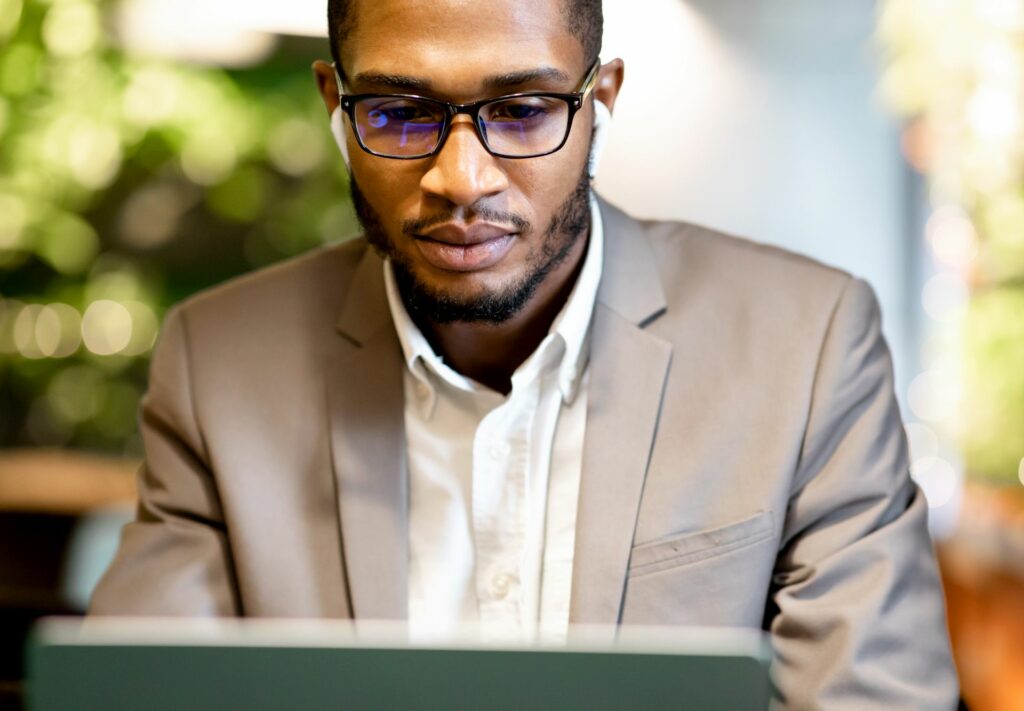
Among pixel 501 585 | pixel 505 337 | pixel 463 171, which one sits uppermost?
pixel 463 171

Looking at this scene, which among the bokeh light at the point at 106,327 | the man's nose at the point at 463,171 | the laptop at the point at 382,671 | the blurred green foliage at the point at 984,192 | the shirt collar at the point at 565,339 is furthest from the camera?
the bokeh light at the point at 106,327

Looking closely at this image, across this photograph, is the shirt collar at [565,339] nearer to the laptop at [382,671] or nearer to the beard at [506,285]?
Answer: the beard at [506,285]

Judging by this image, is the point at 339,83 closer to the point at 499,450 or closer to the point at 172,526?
the point at 499,450

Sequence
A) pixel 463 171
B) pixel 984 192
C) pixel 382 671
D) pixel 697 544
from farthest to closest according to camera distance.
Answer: pixel 984 192 → pixel 697 544 → pixel 463 171 → pixel 382 671

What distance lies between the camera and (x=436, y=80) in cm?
142

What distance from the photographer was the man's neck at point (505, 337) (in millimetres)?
Result: 1680

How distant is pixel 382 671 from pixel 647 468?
0.78 metres

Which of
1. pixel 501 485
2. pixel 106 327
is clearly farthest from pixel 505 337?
pixel 106 327

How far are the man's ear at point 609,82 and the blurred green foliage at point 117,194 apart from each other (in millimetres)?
1393

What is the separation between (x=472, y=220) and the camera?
143 cm

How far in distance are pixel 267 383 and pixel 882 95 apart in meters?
1.25

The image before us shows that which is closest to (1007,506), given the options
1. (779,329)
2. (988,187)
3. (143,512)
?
(988,187)

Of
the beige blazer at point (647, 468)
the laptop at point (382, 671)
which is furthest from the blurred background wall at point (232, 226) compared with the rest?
the laptop at point (382, 671)

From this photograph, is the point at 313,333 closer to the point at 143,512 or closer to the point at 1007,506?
the point at 143,512
